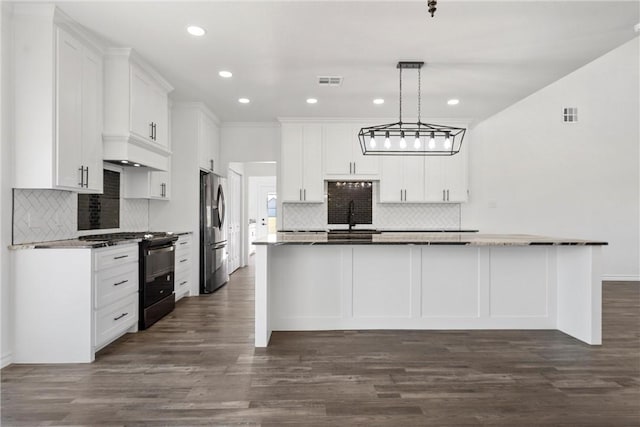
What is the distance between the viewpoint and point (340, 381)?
241 centimetres

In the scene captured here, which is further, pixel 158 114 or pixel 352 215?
pixel 352 215

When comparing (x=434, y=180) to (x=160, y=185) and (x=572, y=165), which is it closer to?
(x=572, y=165)

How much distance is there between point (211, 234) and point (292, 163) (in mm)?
1712

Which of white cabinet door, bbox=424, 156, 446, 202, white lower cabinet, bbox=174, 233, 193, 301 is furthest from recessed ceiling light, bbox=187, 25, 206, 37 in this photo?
white cabinet door, bbox=424, 156, 446, 202

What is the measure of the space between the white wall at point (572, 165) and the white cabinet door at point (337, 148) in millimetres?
2209

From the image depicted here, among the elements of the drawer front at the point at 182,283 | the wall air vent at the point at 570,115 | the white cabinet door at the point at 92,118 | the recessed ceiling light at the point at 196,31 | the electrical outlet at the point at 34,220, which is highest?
the wall air vent at the point at 570,115

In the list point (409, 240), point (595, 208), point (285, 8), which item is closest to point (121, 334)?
point (409, 240)

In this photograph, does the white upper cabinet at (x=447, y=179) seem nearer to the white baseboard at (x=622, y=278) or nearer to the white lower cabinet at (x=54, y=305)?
the white baseboard at (x=622, y=278)

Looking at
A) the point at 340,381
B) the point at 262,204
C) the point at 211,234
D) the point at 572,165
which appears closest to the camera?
the point at 340,381

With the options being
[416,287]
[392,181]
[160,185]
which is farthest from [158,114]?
[392,181]

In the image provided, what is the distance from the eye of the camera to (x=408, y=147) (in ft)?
11.9

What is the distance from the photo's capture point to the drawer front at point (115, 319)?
2.87m

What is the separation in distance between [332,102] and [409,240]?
260 cm

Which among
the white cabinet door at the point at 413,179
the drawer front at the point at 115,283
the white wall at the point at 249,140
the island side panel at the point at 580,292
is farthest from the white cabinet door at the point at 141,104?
the island side panel at the point at 580,292
